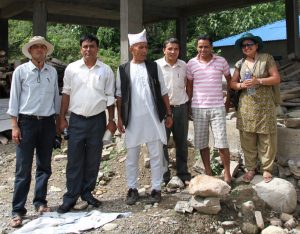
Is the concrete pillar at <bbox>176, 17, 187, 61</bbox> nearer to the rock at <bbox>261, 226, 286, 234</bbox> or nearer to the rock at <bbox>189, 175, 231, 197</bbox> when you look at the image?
the rock at <bbox>189, 175, 231, 197</bbox>

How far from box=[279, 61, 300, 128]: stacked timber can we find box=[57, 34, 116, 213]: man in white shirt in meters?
2.60

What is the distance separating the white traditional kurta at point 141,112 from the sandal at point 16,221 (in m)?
1.42

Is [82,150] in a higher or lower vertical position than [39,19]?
lower

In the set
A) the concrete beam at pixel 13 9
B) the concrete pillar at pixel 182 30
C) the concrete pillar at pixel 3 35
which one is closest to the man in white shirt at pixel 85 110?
the concrete beam at pixel 13 9

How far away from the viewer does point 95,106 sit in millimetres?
4496

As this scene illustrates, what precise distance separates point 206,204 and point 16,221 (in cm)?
205

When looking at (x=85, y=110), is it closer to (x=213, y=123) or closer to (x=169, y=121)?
(x=169, y=121)

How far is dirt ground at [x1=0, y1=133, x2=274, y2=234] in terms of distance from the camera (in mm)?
4238

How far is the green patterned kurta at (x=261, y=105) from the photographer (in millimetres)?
4828

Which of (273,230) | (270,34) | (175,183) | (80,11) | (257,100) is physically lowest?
(273,230)

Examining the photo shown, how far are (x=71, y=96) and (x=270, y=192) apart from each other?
2654 mm

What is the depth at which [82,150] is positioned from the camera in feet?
15.2

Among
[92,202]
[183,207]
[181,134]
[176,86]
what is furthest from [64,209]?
[176,86]

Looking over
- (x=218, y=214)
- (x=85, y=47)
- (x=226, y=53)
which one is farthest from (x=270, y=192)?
(x=226, y=53)
